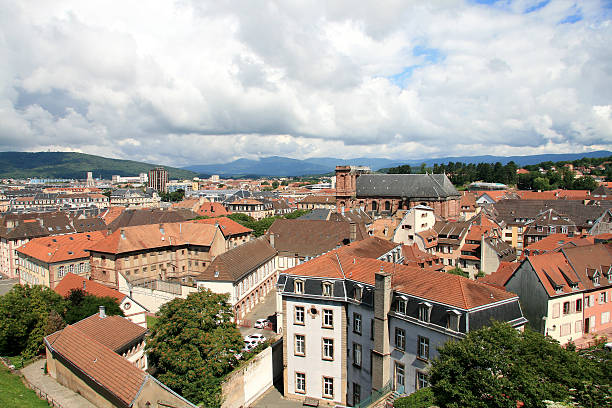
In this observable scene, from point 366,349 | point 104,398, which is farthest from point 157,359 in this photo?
point 366,349

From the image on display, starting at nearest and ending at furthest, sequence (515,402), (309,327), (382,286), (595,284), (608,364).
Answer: (515,402) → (608,364) → (382,286) → (309,327) → (595,284)

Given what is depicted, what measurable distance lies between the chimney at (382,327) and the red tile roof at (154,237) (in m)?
43.5

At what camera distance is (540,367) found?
68.3 ft

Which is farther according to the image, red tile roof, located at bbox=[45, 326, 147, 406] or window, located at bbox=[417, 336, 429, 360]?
window, located at bbox=[417, 336, 429, 360]

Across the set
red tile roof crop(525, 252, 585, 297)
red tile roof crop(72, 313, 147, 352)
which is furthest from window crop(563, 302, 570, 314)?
red tile roof crop(72, 313, 147, 352)

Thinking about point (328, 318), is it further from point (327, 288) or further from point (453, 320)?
point (453, 320)

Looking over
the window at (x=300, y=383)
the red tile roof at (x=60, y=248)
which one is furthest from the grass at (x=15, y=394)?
the red tile roof at (x=60, y=248)

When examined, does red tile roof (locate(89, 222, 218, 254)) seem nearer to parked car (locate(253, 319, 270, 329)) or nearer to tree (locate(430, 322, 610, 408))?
parked car (locate(253, 319, 270, 329))

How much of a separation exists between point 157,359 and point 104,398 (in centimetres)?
512

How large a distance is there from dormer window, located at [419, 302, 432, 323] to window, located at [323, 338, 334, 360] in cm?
905

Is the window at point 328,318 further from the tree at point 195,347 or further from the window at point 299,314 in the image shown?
the tree at point 195,347

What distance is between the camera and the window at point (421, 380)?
27.8 m

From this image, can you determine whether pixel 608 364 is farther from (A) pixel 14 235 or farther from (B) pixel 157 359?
(A) pixel 14 235

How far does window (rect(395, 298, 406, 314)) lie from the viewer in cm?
2950
